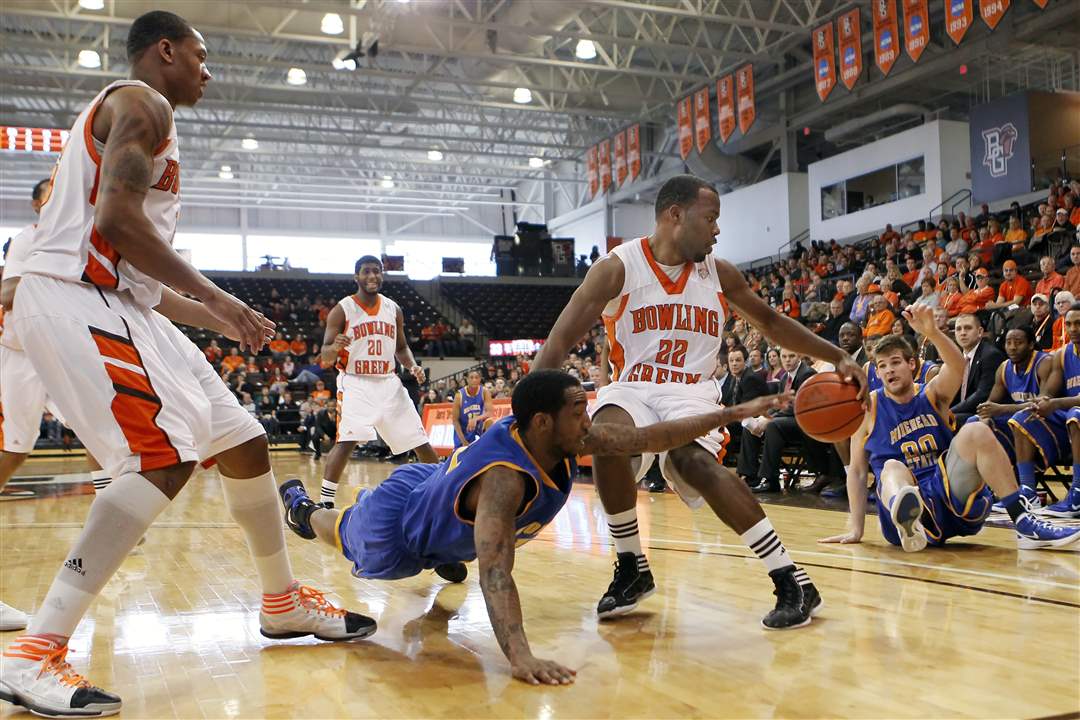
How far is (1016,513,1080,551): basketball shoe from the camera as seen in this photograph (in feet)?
15.8

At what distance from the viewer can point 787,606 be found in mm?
3359

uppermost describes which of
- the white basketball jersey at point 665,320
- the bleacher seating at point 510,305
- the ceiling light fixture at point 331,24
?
the ceiling light fixture at point 331,24

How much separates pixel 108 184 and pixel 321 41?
1845cm

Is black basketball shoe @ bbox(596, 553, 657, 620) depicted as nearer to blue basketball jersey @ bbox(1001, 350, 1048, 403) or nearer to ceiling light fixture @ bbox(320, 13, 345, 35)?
blue basketball jersey @ bbox(1001, 350, 1048, 403)

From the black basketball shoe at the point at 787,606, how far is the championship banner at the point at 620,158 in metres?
23.2

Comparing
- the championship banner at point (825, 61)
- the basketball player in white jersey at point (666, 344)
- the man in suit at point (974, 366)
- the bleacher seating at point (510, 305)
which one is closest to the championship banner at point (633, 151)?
the bleacher seating at point (510, 305)

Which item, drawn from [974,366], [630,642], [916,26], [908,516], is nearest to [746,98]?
[916,26]

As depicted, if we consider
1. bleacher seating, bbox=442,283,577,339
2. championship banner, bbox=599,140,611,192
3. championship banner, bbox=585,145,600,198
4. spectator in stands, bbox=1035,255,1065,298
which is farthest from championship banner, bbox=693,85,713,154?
spectator in stands, bbox=1035,255,1065,298

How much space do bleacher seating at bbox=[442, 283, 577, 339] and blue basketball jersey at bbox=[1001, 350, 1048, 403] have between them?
21152 millimetres

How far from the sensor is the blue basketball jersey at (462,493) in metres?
3.07

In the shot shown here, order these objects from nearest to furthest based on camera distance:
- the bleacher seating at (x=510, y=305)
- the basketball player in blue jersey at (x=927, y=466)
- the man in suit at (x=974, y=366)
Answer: the basketball player in blue jersey at (x=927, y=466) < the man in suit at (x=974, y=366) < the bleacher seating at (x=510, y=305)

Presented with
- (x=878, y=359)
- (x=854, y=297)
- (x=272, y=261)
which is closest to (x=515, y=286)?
(x=272, y=261)

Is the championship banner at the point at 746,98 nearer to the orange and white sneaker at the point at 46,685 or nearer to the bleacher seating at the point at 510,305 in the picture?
the bleacher seating at the point at 510,305

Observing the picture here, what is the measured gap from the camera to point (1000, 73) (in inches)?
837
